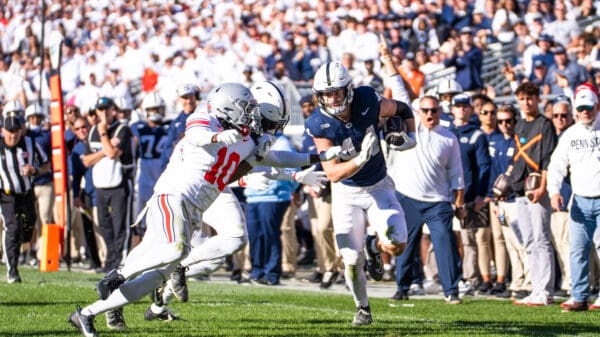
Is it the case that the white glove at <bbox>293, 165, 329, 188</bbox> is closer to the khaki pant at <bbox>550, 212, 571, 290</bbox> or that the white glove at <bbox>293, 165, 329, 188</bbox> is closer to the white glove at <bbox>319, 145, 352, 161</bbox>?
the white glove at <bbox>319, 145, 352, 161</bbox>

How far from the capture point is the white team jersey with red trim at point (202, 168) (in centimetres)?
802

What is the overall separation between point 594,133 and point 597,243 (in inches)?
38.7

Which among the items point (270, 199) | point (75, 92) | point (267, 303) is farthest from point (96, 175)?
point (75, 92)

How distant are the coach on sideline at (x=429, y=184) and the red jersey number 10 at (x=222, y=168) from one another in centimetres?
364

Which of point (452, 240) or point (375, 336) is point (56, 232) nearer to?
point (452, 240)

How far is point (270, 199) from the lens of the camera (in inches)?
551

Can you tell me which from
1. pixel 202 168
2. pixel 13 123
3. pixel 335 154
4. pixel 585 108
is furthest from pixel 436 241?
pixel 13 123

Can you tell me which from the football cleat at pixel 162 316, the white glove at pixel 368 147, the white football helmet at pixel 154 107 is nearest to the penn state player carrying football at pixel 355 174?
the white glove at pixel 368 147

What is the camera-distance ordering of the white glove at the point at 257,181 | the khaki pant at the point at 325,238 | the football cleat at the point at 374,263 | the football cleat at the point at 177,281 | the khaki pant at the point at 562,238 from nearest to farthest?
1. the football cleat at the point at 177,281
2. the white glove at the point at 257,181
3. the football cleat at the point at 374,263
4. the khaki pant at the point at 562,238
5. the khaki pant at the point at 325,238

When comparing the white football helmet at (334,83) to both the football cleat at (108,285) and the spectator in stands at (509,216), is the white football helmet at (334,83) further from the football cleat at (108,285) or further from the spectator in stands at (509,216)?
the spectator in stands at (509,216)

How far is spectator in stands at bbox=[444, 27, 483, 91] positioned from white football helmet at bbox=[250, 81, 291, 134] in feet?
28.1

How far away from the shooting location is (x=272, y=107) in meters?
8.48

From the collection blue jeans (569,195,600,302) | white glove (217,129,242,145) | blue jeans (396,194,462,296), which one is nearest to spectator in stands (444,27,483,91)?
blue jeans (396,194,462,296)

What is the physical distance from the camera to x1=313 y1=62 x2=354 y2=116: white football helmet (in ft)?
29.7
